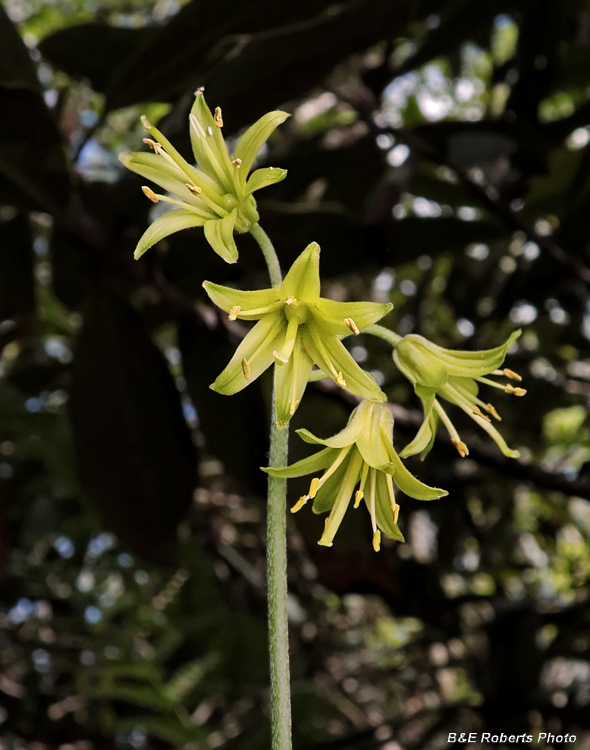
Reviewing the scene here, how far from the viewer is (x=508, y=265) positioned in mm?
1908

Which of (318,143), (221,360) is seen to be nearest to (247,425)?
(221,360)

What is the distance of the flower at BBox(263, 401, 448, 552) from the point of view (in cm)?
53

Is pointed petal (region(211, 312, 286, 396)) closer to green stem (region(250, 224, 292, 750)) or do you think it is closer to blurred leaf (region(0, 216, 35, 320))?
green stem (region(250, 224, 292, 750))

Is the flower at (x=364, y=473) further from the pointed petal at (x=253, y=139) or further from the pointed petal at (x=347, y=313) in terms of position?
the pointed petal at (x=253, y=139)

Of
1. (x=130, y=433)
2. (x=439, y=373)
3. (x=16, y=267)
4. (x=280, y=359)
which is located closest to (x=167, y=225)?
(x=280, y=359)

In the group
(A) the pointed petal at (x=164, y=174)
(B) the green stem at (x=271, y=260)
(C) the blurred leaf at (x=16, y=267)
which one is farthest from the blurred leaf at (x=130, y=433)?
(B) the green stem at (x=271, y=260)

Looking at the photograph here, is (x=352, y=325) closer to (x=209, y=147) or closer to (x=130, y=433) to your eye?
(x=209, y=147)

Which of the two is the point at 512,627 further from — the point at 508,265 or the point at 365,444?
the point at 365,444

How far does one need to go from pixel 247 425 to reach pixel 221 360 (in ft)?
0.39

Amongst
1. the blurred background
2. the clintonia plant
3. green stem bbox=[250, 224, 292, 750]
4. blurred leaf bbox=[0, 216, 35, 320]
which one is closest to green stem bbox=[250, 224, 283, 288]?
the clintonia plant

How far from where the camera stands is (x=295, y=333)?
0.55 m

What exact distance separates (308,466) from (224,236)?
0.19 m

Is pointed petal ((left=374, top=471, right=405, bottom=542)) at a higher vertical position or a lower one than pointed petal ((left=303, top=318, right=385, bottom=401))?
lower

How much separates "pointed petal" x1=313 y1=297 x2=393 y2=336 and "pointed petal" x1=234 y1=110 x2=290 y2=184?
0.43 ft
